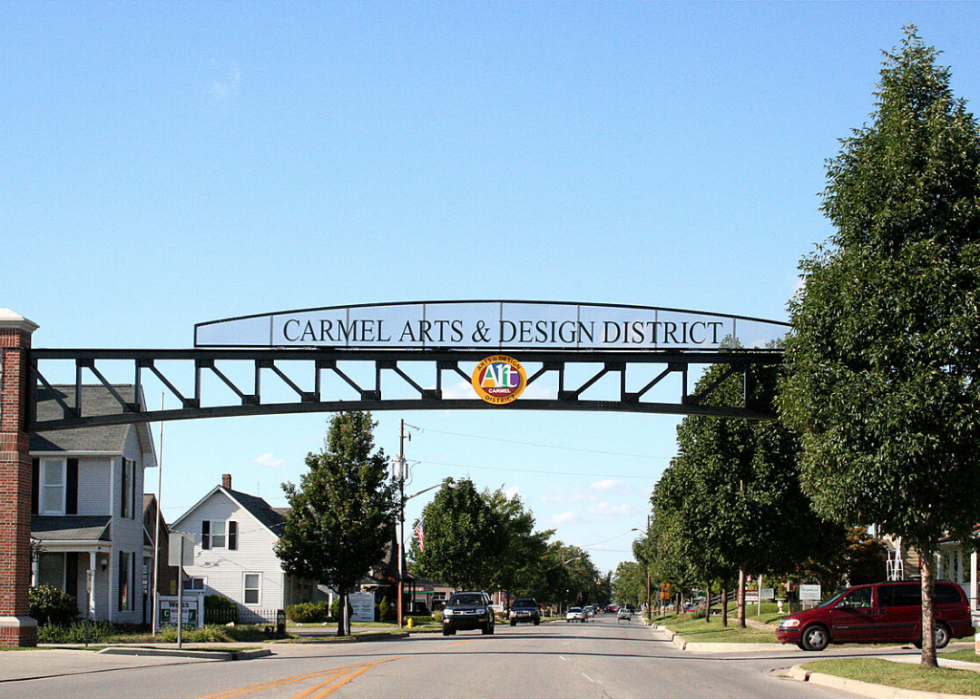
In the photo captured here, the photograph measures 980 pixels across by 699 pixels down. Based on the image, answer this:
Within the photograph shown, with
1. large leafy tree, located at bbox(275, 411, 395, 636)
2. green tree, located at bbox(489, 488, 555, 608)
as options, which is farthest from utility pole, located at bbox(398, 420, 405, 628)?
green tree, located at bbox(489, 488, 555, 608)

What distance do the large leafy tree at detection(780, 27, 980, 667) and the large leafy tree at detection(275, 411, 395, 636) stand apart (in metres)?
25.8

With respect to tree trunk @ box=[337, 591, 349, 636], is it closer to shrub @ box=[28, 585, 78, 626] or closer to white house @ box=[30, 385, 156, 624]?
white house @ box=[30, 385, 156, 624]

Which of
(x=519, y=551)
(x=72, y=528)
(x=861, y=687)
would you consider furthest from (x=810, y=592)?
(x=519, y=551)

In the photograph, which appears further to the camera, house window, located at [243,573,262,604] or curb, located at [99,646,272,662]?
house window, located at [243,573,262,604]

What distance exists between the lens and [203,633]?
3388 centimetres

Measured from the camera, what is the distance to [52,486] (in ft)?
133

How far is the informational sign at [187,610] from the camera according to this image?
40312 millimetres

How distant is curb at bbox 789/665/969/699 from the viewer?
15782 millimetres

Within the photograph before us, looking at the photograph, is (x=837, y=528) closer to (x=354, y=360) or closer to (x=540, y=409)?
(x=540, y=409)

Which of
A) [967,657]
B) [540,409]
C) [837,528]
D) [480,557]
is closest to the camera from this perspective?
[967,657]

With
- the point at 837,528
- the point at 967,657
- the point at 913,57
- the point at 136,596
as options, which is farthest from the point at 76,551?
the point at 913,57

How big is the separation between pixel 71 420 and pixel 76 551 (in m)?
12.5

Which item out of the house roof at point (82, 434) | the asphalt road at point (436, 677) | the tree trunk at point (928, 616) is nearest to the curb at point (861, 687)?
the asphalt road at point (436, 677)

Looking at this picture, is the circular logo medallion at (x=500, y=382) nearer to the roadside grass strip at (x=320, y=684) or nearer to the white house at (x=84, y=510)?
the roadside grass strip at (x=320, y=684)
